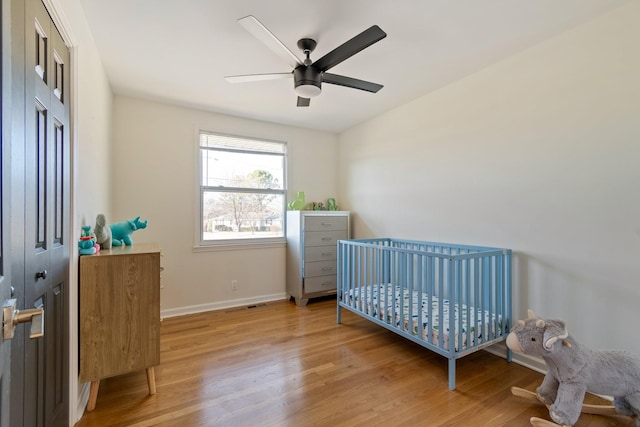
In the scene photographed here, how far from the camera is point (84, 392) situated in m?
1.76

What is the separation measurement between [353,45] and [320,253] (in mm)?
2533

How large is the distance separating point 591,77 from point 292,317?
319cm

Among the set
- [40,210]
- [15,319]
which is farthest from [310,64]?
[15,319]

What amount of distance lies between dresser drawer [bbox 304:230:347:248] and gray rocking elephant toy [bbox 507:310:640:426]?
2.42m

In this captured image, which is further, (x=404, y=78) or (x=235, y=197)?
(x=235, y=197)

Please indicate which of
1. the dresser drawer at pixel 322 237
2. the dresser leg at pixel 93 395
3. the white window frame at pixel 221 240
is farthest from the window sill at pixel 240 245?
the dresser leg at pixel 93 395

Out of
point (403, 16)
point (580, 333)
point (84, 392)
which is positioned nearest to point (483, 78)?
point (403, 16)

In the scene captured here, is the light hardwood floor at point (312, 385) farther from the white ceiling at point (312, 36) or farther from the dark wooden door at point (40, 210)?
the white ceiling at point (312, 36)

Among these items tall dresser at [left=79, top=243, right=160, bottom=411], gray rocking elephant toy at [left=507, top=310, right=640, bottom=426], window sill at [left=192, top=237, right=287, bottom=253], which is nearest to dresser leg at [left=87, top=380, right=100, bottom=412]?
tall dresser at [left=79, top=243, right=160, bottom=411]

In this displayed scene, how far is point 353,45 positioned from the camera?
1683mm

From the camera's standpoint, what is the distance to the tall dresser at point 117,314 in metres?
1.64

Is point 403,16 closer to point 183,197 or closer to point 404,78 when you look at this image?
point 404,78

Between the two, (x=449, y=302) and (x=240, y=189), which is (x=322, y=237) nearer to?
(x=240, y=189)

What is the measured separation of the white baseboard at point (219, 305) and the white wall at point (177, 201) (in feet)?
0.04
